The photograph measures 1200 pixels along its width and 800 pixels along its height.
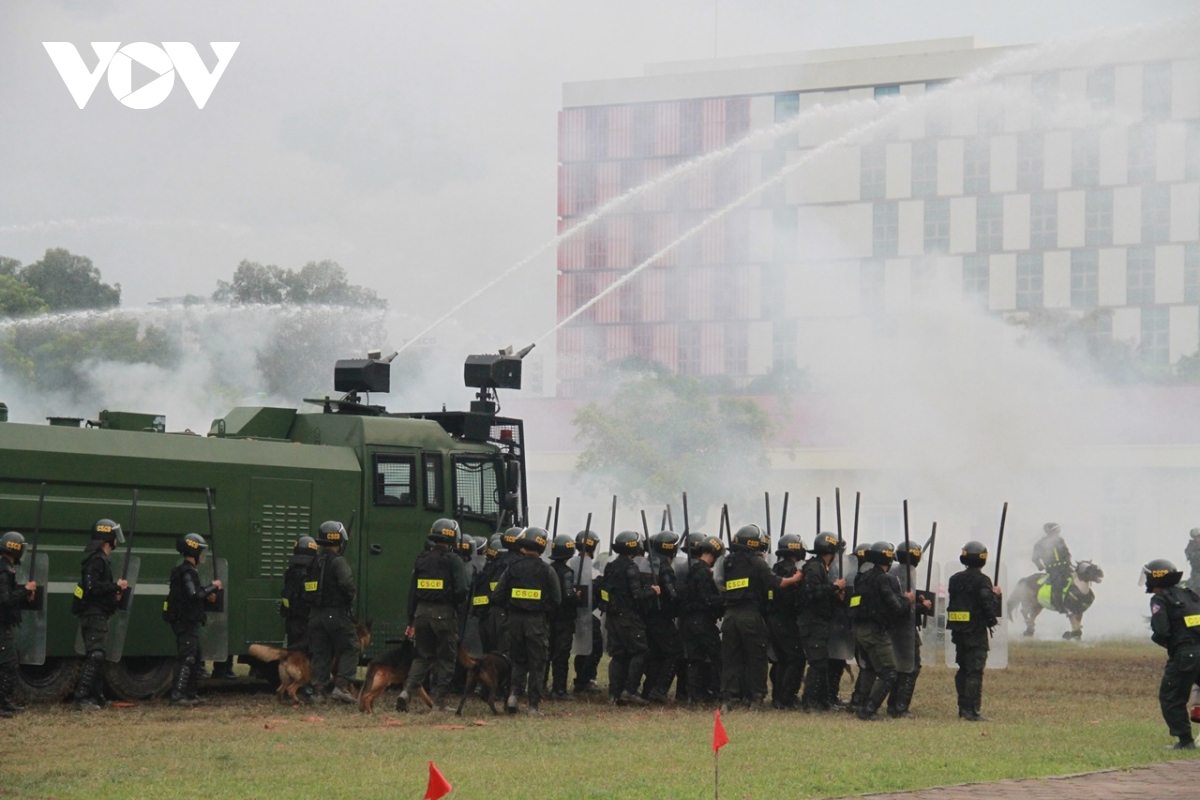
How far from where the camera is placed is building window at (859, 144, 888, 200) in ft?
277

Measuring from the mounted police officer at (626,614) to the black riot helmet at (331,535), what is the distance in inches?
122

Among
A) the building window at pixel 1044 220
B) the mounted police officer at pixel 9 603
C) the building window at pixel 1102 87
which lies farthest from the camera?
the building window at pixel 1044 220

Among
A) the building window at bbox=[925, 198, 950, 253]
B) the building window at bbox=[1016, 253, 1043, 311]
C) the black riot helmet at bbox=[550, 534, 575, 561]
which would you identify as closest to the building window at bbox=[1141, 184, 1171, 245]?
the building window at bbox=[1016, 253, 1043, 311]

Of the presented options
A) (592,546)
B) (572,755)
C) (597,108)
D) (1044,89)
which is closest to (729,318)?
(597,108)

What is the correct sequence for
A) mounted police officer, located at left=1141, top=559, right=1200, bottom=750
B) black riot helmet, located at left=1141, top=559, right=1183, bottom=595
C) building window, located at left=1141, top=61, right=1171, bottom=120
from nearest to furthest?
mounted police officer, located at left=1141, top=559, right=1200, bottom=750, black riot helmet, located at left=1141, top=559, right=1183, bottom=595, building window, located at left=1141, top=61, right=1171, bottom=120

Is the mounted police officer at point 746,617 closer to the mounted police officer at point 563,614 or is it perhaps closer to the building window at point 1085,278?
the mounted police officer at point 563,614

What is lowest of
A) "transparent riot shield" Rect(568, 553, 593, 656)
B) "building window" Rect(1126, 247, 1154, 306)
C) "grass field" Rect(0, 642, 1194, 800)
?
"grass field" Rect(0, 642, 1194, 800)

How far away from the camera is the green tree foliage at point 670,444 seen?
172 feet

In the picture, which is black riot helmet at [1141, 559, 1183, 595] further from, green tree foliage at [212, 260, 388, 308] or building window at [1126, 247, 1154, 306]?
building window at [1126, 247, 1154, 306]

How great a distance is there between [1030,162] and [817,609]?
69.1 metres

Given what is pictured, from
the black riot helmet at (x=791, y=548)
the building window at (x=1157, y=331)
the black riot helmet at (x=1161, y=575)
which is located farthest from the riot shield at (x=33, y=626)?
the building window at (x=1157, y=331)

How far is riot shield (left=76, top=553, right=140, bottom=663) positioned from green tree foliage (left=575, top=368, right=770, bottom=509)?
113 ft

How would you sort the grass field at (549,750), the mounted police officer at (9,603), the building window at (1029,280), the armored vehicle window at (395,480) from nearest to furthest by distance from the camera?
the grass field at (549,750) < the mounted police officer at (9,603) < the armored vehicle window at (395,480) < the building window at (1029,280)

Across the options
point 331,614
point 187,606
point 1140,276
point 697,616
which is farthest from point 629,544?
point 1140,276
